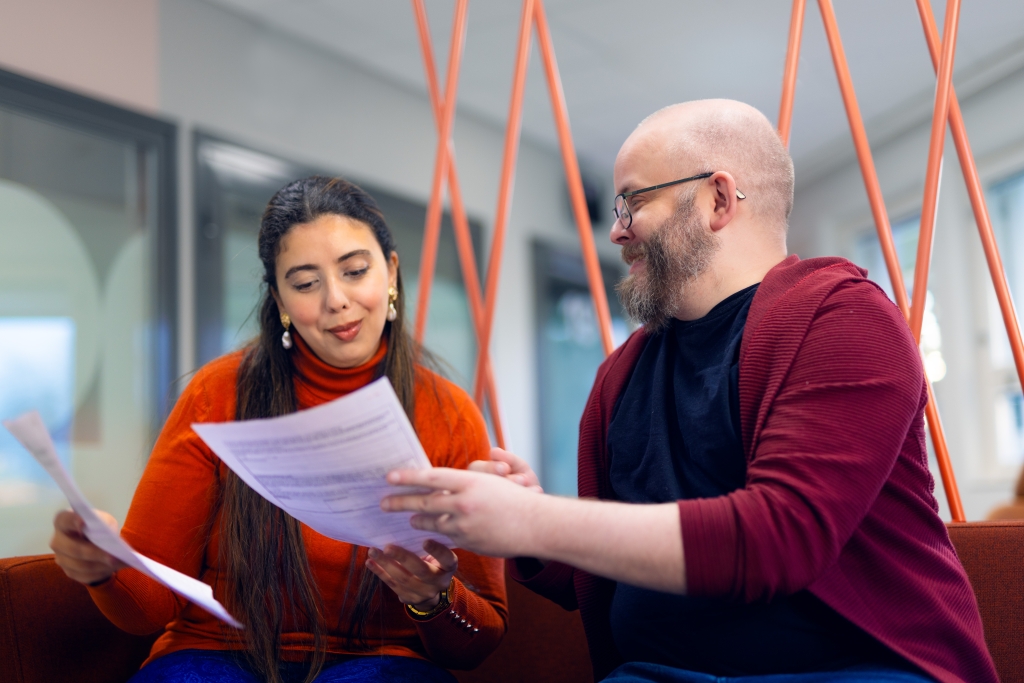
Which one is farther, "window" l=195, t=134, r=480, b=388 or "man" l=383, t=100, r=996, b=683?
"window" l=195, t=134, r=480, b=388

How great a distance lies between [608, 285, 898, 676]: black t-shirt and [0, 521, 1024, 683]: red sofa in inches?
12.9

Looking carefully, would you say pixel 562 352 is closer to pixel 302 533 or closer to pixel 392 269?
pixel 392 269

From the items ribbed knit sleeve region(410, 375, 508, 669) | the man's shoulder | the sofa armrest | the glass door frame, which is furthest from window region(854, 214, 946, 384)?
the sofa armrest

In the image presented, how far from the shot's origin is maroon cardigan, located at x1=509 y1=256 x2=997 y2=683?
0.84m

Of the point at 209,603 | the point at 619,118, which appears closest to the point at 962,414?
the point at 619,118

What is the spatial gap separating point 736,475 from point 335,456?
48 cm

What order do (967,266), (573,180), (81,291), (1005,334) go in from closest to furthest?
(573,180) → (81,291) → (1005,334) → (967,266)

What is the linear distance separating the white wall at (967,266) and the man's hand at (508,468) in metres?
4.26

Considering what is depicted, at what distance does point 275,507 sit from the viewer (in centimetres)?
135

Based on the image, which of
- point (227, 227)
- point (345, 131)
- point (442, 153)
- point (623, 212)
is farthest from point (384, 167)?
point (623, 212)

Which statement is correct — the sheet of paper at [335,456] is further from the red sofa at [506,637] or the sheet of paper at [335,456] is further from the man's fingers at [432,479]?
the red sofa at [506,637]

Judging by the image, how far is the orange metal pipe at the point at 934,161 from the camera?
1.45 metres

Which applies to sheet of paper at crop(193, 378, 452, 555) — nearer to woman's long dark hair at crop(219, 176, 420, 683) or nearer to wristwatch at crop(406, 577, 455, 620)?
wristwatch at crop(406, 577, 455, 620)

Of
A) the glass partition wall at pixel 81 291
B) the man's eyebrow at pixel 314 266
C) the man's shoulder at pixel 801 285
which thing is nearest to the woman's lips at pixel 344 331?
A: the man's eyebrow at pixel 314 266
